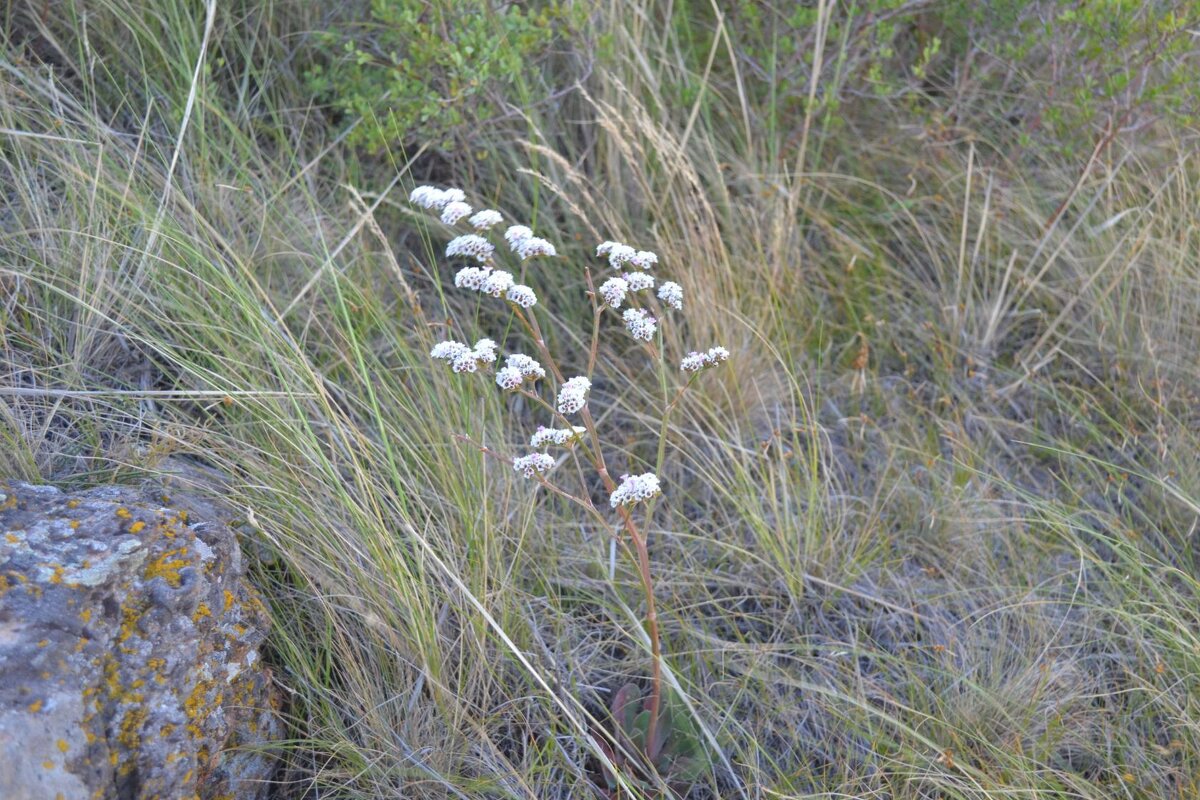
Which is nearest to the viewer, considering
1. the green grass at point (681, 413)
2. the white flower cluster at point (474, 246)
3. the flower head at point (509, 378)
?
the flower head at point (509, 378)

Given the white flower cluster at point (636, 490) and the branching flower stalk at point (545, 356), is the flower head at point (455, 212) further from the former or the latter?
the white flower cluster at point (636, 490)

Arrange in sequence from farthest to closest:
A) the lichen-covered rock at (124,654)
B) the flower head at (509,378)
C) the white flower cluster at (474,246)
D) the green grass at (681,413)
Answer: the green grass at (681,413), the white flower cluster at (474,246), the flower head at (509,378), the lichen-covered rock at (124,654)

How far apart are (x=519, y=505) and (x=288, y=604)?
1.80ft

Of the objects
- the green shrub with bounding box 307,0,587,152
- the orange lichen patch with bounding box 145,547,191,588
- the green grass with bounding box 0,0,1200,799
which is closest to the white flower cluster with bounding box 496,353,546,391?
the green grass with bounding box 0,0,1200,799

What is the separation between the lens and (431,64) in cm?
278

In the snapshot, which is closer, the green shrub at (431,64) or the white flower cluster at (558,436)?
the white flower cluster at (558,436)

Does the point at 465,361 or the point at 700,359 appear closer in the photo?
the point at 465,361

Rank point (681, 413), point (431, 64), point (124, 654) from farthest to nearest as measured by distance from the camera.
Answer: point (431, 64) → point (681, 413) → point (124, 654)

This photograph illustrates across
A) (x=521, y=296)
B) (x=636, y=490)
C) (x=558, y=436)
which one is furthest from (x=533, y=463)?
(x=521, y=296)

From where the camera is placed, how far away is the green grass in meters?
1.93

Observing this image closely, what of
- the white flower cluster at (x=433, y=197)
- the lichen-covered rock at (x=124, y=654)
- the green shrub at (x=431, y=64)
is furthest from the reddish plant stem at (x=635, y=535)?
the green shrub at (x=431, y=64)

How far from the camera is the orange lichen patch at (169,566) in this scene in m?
1.61

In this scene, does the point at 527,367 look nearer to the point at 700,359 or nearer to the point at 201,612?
the point at 700,359

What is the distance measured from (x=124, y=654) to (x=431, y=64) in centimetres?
184
